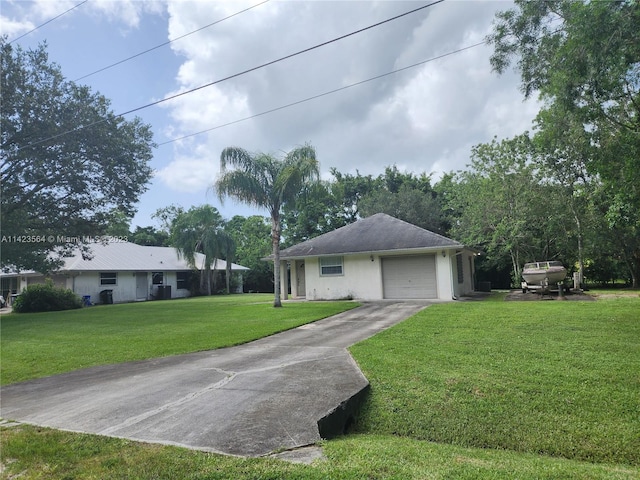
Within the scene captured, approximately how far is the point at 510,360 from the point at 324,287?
1322 centimetres

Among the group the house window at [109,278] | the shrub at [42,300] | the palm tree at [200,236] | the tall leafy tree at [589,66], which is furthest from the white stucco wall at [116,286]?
the tall leafy tree at [589,66]

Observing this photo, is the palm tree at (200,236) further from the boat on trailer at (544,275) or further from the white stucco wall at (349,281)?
the boat on trailer at (544,275)

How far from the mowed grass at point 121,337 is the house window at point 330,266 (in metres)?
3.67

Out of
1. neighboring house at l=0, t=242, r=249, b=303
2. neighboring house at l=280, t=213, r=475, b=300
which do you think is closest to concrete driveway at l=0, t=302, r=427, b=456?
neighboring house at l=280, t=213, r=475, b=300

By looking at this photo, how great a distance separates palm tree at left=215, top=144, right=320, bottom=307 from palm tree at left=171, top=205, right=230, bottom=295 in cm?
1596

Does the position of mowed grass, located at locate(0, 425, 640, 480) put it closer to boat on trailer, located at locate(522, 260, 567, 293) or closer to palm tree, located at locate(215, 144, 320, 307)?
palm tree, located at locate(215, 144, 320, 307)

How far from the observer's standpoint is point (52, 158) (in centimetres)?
1762

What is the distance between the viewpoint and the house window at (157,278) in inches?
1229

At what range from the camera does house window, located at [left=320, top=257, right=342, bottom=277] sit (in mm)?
18891

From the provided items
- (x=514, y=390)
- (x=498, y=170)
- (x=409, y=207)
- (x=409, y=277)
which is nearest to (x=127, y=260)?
(x=409, y=207)

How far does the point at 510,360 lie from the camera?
622 centimetres

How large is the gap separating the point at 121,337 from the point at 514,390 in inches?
380

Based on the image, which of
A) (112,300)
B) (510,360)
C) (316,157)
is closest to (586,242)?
(316,157)

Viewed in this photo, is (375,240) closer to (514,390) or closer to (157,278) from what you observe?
(514,390)
